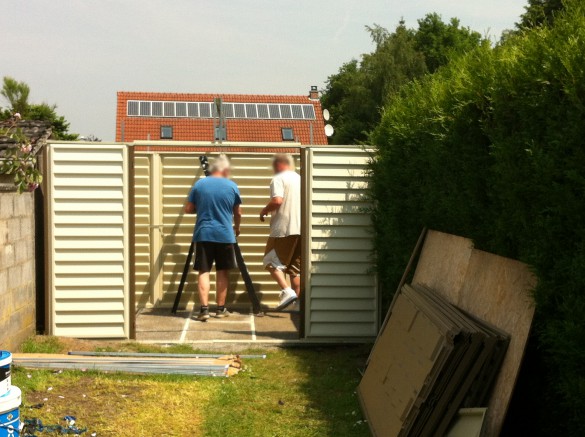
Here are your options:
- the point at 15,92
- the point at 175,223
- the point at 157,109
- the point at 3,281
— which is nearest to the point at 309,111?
the point at 157,109

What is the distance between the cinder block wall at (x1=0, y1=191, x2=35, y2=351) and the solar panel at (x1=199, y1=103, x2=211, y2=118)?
3497 centimetres

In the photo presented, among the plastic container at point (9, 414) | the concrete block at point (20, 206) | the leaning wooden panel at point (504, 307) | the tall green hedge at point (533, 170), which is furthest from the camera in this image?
the concrete block at point (20, 206)

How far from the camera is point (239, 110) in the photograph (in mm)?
43156

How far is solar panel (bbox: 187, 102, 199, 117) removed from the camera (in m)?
42.8

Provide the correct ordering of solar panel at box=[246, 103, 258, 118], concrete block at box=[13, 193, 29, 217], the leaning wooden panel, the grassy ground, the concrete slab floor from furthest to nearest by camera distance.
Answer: solar panel at box=[246, 103, 258, 118], the concrete slab floor, concrete block at box=[13, 193, 29, 217], the grassy ground, the leaning wooden panel

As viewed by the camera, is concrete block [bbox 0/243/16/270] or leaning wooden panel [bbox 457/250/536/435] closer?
leaning wooden panel [bbox 457/250/536/435]

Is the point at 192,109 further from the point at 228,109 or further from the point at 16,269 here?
the point at 16,269

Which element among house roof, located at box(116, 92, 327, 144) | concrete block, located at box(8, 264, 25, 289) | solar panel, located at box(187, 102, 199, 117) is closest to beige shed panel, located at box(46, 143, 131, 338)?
concrete block, located at box(8, 264, 25, 289)

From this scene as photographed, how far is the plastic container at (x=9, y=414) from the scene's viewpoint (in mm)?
4484

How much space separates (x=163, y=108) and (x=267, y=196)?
3341cm

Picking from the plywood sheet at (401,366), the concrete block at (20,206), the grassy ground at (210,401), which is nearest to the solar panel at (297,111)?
the concrete block at (20,206)

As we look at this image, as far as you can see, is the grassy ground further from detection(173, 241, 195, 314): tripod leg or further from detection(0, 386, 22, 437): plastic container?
detection(173, 241, 195, 314): tripod leg

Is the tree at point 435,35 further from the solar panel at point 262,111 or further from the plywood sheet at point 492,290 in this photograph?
the plywood sheet at point 492,290

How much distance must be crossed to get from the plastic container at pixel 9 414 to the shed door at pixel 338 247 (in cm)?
436
